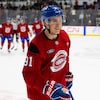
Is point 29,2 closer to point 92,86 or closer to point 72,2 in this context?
point 72,2

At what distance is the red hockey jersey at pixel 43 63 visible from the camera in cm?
218

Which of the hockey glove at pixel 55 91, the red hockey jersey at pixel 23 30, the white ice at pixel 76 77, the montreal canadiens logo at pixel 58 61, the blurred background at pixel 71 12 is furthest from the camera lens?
the blurred background at pixel 71 12

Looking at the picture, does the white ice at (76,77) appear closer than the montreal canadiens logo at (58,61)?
No

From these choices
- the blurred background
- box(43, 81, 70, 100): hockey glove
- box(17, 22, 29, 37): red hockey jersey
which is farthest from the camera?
the blurred background

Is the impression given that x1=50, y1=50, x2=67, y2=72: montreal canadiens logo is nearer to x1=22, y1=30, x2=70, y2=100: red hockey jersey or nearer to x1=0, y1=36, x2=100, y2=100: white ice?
x1=22, y1=30, x2=70, y2=100: red hockey jersey

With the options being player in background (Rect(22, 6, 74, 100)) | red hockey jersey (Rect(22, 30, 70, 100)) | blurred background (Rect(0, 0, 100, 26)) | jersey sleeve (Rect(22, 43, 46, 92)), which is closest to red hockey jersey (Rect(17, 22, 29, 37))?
blurred background (Rect(0, 0, 100, 26))

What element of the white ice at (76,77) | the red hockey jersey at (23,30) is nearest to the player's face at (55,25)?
the white ice at (76,77)

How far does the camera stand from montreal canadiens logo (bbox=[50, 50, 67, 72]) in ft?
7.71

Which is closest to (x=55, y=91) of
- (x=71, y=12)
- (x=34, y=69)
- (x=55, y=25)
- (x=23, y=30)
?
(x=34, y=69)

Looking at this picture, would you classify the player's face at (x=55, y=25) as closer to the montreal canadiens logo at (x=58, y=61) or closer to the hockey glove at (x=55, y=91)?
the montreal canadiens logo at (x=58, y=61)

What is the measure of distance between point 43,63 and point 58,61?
0.14m

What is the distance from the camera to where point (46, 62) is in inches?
91.3

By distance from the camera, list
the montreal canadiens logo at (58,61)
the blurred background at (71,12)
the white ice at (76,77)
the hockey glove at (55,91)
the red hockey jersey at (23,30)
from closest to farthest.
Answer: the hockey glove at (55,91)
the montreal canadiens logo at (58,61)
the white ice at (76,77)
the red hockey jersey at (23,30)
the blurred background at (71,12)

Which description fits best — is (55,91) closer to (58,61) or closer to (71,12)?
(58,61)
